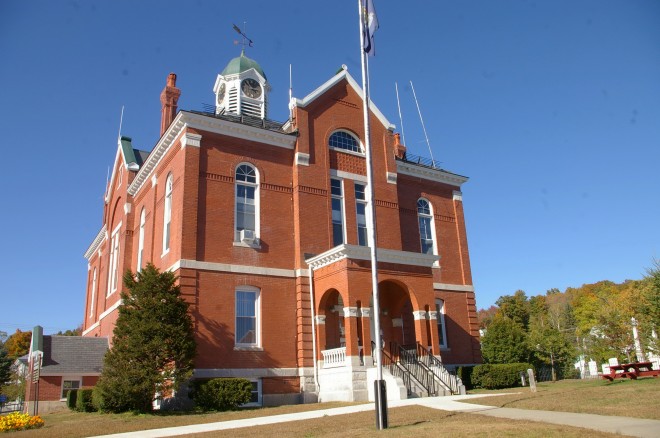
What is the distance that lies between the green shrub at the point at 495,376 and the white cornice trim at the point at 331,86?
516 inches

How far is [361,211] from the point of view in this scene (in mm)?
27172

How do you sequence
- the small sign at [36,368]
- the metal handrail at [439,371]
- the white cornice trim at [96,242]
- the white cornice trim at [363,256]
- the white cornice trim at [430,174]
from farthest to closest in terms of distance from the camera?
the white cornice trim at [96,242] → the white cornice trim at [430,174] → the small sign at [36,368] → the white cornice trim at [363,256] → the metal handrail at [439,371]

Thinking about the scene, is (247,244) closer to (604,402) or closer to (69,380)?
(604,402)

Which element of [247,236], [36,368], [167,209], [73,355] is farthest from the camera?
[73,355]

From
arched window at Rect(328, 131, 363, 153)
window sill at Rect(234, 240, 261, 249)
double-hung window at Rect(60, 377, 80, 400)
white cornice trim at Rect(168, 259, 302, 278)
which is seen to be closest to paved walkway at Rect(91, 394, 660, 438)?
white cornice trim at Rect(168, 259, 302, 278)

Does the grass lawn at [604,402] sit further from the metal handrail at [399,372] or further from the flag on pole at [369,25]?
the flag on pole at [369,25]

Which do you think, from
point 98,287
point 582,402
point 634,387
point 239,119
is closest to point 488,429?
point 582,402

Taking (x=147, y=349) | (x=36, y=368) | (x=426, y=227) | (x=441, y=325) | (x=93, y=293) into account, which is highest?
(x=426, y=227)

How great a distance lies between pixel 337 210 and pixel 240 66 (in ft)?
39.3

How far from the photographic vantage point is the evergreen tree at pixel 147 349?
18.4 m

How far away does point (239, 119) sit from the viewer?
86.3ft

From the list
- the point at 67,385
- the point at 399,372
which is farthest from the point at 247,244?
the point at 67,385

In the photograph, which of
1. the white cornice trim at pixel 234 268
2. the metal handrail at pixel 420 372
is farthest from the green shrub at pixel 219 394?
the metal handrail at pixel 420 372

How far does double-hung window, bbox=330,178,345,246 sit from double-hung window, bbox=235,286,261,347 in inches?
192
